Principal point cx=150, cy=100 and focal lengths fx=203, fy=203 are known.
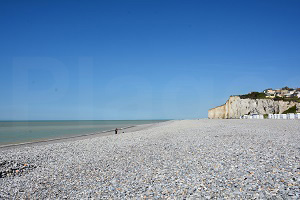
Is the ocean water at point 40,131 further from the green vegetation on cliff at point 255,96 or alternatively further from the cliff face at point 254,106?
the green vegetation on cliff at point 255,96

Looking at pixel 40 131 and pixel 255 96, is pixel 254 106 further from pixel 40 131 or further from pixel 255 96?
pixel 40 131

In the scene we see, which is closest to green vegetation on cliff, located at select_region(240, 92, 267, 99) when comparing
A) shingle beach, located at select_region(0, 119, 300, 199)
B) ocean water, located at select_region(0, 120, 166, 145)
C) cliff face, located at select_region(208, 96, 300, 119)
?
cliff face, located at select_region(208, 96, 300, 119)

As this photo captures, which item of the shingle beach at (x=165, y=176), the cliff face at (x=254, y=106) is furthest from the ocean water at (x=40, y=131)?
the cliff face at (x=254, y=106)

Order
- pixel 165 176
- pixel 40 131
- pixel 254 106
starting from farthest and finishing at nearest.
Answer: pixel 254 106 < pixel 40 131 < pixel 165 176

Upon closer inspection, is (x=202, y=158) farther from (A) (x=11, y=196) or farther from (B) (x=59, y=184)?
(A) (x=11, y=196)

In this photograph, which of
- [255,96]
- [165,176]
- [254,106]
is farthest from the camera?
[255,96]

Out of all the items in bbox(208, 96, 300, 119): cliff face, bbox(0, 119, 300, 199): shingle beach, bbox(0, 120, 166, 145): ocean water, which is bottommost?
bbox(0, 120, 166, 145): ocean water

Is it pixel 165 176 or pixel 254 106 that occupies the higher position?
pixel 254 106

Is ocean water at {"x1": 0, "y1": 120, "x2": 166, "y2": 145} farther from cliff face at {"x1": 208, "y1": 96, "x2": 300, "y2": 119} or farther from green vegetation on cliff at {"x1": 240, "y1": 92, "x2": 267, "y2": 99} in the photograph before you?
green vegetation on cliff at {"x1": 240, "y1": 92, "x2": 267, "y2": 99}

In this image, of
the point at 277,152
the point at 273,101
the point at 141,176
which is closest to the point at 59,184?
the point at 141,176

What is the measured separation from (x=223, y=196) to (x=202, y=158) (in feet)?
13.6

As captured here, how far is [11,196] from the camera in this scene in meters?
7.49

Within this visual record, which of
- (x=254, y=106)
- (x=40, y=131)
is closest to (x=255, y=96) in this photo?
(x=254, y=106)

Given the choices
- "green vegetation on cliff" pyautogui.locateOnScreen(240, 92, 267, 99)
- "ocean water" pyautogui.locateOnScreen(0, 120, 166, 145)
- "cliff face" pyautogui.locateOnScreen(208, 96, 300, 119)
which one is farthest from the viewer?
"green vegetation on cliff" pyautogui.locateOnScreen(240, 92, 267, 99)
